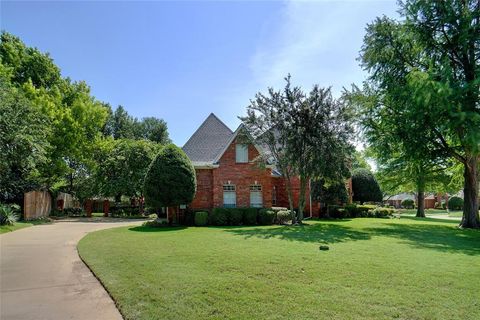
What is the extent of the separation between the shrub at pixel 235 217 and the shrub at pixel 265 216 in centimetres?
121

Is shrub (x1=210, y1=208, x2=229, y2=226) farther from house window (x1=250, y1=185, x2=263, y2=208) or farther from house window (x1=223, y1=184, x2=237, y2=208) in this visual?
house window (x1=250, y1=185, x2=263, y2=208)

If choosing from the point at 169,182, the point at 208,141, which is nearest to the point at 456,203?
the point at 208,141

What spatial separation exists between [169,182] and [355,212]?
1729cm

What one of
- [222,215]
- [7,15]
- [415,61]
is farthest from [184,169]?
[415,61]

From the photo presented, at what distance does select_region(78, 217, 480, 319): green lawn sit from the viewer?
4848 millimetres

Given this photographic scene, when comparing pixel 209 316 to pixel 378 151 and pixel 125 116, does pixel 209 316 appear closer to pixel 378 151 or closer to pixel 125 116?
pixel 378 151

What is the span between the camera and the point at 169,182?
18922 mm

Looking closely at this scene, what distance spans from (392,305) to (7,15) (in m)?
16.2

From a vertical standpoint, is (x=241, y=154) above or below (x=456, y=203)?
above

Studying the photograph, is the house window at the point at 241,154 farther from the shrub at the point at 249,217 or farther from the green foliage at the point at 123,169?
the green foliage at the point at 123,169

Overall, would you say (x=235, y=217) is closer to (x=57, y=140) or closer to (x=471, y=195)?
(x=471, y=195)

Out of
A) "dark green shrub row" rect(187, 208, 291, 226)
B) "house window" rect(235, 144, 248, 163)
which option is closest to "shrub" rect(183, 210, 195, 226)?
"dark green shrub row" rect(187, 208, 291, 226)

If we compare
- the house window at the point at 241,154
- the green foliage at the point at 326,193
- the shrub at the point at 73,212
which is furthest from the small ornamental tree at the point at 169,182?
the shrub at the point at 73,212

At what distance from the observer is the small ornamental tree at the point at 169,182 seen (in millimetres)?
18953
